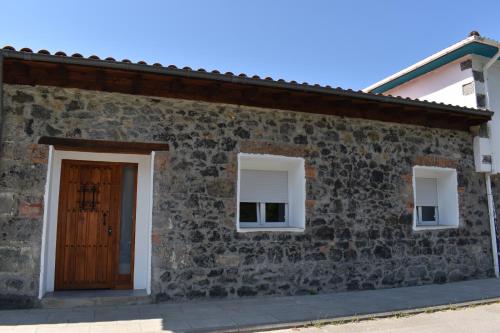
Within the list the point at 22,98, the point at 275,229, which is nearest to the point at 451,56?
the point at 275,229

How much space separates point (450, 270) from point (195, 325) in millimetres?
5991

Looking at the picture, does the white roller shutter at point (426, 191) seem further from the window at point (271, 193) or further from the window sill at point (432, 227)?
the window at point (271, 193)

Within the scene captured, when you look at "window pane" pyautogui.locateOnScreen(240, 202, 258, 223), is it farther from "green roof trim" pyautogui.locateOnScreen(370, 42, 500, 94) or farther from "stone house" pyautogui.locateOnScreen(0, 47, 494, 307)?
"green roof trim" pyautogui.locateOnScreen(370, 42, 500, 94)

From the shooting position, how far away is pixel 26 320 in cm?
494

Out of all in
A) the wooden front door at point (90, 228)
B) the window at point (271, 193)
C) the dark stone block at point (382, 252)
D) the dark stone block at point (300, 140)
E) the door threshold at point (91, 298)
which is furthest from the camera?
the dark stone block at point (382, 252)

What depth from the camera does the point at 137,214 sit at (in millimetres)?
6465

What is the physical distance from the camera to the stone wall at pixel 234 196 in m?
5.71

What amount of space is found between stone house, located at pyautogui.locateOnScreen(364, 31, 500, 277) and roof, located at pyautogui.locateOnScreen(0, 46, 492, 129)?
5.19 feet

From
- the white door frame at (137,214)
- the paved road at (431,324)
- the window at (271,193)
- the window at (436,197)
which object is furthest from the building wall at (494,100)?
the white door frame at (137,214)

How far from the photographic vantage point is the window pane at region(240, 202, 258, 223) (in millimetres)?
7012

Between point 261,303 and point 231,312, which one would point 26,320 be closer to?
point 231,312

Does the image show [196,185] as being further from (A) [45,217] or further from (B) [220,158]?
(A) [45,217]

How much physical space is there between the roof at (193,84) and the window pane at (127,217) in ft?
4.56

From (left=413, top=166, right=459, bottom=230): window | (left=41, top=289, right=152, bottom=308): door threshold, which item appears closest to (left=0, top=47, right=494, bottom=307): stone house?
(left=41, top=289, right=152, bottom=308): door threshold
